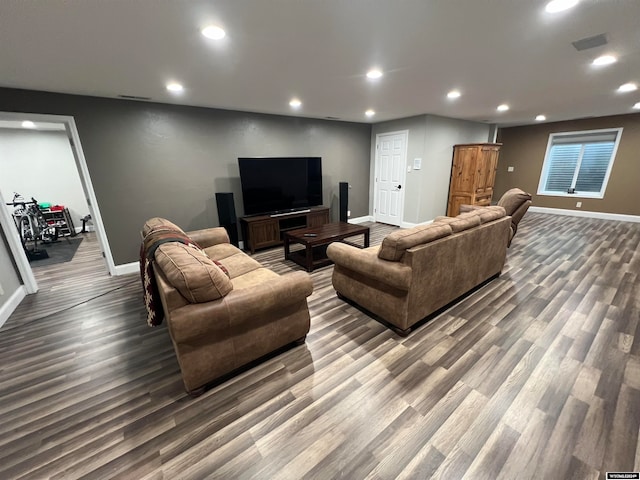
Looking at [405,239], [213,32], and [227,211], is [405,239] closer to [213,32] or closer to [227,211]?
[213,32]

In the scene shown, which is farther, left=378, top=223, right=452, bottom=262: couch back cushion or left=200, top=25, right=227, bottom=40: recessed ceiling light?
left=378, top=223, right=452, bottom=262: couch back cushion

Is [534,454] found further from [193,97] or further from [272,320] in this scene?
[193,97]

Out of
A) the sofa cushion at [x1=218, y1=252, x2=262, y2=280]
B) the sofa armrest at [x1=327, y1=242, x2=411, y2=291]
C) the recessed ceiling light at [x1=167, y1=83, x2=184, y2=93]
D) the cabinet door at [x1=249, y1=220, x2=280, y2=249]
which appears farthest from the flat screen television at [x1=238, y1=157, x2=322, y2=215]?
the sofa armrest at [x1=327, y1=242, x2=411, y2=291]

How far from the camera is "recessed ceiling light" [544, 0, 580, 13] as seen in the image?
1515 mm

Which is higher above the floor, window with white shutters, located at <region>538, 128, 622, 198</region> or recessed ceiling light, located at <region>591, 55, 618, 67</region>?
recessed ceiling light, located at <region>591, 55, 618, 67</region>

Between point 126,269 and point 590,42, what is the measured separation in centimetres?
572

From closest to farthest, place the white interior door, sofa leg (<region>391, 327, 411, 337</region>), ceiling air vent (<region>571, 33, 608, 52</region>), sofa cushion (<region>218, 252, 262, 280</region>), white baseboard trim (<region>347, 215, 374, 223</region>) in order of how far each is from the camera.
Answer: ceiling air vent (<region>571, 33, 608, 52</region>) → sofa leg (<region>391, 327, 411, 337</region>) → sofa cushion (<region>218, 252, 262, 280</region>) → the white interior door → white baseboard trim (<region>347, 215, 374, 223</region>)

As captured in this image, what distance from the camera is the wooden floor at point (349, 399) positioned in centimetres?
131

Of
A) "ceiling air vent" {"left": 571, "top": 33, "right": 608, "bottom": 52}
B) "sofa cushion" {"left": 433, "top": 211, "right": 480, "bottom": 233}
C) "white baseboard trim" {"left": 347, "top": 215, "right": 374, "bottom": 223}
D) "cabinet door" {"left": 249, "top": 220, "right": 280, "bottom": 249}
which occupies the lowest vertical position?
"white baseboard trim" {"left": 347, "top": 215, "right": 374, "bottom": 223}

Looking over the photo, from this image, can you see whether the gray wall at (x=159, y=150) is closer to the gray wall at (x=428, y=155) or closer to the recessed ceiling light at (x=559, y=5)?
the gray wall at (x=428, y=155)

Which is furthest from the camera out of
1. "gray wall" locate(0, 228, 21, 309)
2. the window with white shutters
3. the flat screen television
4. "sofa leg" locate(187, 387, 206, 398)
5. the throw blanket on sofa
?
the window with white shutters

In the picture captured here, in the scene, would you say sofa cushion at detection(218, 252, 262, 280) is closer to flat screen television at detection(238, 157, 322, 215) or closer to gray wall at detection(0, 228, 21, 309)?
flat screen television at detection(238, 157, 322, 215)

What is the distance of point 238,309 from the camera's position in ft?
5.30

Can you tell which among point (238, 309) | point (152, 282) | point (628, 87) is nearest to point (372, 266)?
point (238, 309)
